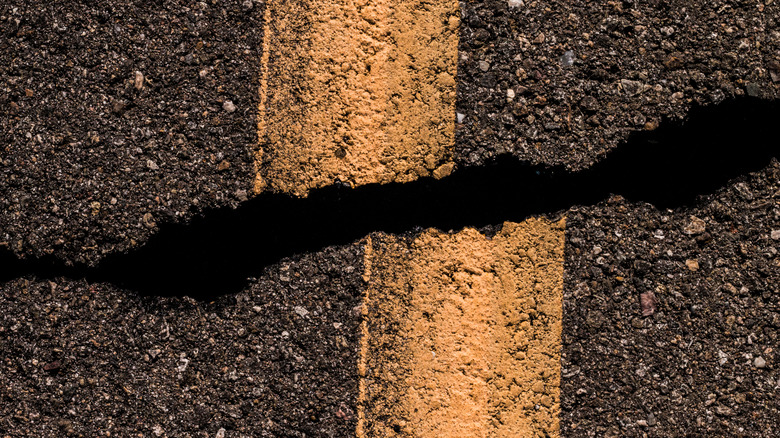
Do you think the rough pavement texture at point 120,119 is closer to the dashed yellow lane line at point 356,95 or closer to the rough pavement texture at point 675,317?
the dashed yellow lane line at point 356,95

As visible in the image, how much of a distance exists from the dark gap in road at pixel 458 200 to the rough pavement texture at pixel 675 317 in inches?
3.2

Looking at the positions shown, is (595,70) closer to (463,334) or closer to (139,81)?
(463,334)

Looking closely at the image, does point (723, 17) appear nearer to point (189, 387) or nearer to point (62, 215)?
point (189, 387)

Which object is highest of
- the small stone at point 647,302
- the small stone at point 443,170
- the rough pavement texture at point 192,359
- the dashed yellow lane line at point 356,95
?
the dashed yellow lane line at point 356,95

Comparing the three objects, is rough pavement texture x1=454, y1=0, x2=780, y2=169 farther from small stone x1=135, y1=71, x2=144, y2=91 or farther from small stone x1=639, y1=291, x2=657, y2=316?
small stone x1=135, y1=71, x2=144, y2=91

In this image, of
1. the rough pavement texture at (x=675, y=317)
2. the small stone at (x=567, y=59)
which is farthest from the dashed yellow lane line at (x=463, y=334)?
the small stone at (x=567, y=59)

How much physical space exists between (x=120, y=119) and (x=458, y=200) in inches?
47.3

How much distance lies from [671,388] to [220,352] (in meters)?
1.48

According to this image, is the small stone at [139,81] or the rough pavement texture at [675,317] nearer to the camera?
the rough pavement texture at [675,317]

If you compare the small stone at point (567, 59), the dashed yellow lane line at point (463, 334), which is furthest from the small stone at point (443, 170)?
the small stone at point (567, 59)

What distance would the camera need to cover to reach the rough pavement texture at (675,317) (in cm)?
179

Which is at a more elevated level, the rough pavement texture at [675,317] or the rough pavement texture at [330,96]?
the rough pavement texture at [330,96]

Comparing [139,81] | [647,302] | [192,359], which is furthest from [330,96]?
[647,302]

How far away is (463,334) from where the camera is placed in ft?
5.88
